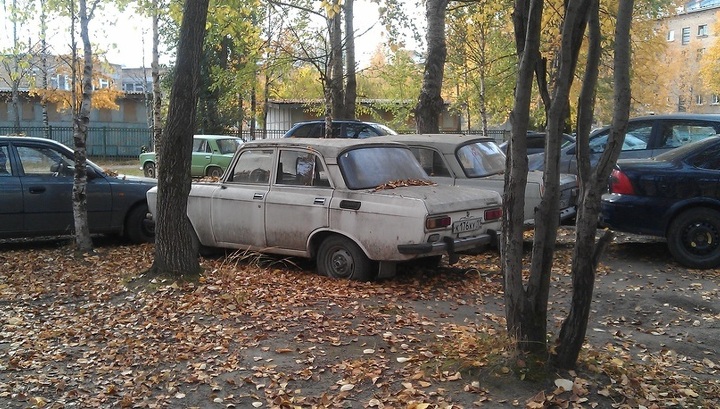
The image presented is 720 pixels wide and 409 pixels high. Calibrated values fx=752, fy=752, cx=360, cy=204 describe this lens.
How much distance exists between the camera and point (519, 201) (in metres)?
5.14

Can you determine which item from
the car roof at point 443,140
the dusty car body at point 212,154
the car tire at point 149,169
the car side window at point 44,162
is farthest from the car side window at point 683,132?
the car tire at point 149,169

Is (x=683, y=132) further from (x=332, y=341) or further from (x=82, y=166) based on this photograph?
(x=82, y=166)

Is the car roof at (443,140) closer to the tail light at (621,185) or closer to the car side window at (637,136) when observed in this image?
the tail light at (621,185)

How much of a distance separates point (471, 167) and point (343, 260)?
308cm

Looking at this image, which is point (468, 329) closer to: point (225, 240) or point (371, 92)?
point (225, 240)

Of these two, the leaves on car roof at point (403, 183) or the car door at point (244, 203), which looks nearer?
the leaves on car roof at point (403, 183)

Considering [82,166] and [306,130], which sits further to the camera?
[306,130]

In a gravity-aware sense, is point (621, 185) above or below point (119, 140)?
below

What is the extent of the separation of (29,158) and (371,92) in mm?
40757

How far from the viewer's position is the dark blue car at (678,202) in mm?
9234

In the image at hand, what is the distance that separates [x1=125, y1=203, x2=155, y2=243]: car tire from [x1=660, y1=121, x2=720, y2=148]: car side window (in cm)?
839

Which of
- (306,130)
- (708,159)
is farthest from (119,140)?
(708,159)

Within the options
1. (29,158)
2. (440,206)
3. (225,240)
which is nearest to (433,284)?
(440,206)

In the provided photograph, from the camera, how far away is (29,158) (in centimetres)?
1114
